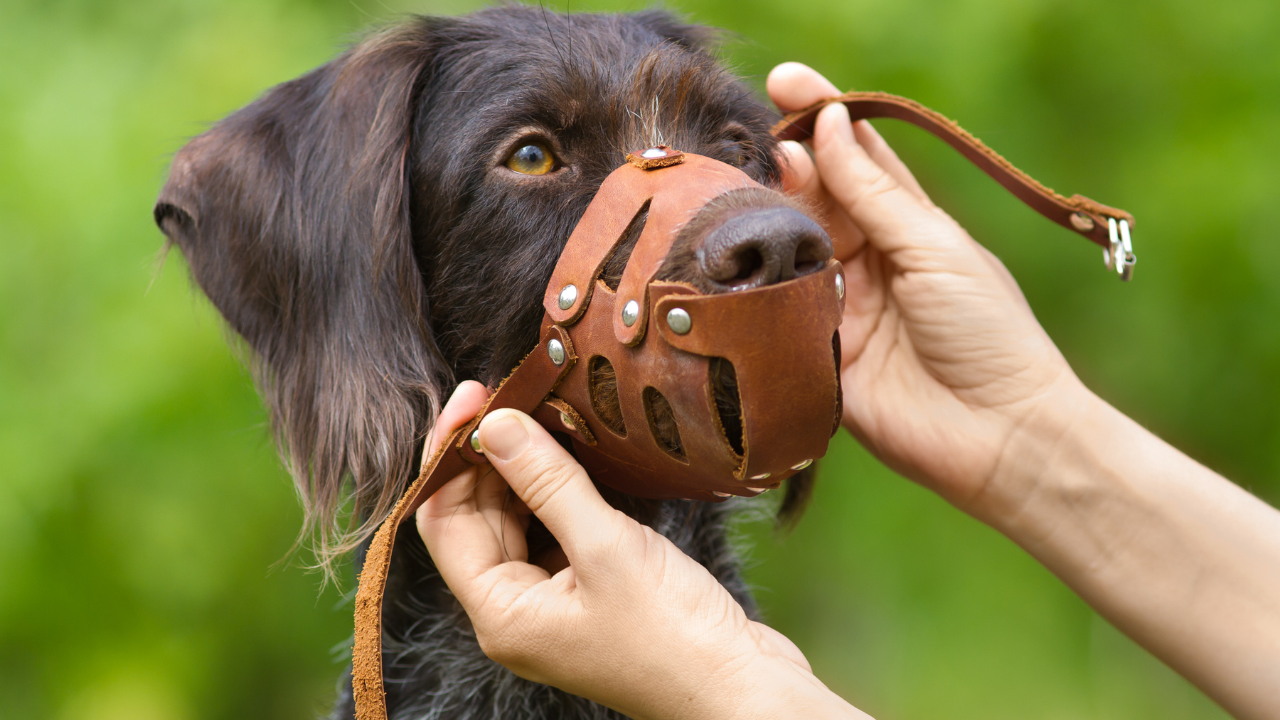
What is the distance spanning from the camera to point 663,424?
143 centimetres

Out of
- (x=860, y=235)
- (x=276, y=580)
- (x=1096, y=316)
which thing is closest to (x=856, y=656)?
(x=1096, y=316)

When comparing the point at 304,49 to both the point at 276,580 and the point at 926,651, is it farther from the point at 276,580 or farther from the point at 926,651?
the point at 926,651

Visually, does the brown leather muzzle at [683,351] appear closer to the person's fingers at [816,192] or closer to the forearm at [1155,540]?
the person's fingers at [816,192]

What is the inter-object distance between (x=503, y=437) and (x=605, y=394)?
185mm

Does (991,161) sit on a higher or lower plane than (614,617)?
higher

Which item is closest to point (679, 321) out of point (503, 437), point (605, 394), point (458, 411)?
point (605, 394)

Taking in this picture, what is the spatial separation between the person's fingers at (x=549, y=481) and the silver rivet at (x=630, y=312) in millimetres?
293

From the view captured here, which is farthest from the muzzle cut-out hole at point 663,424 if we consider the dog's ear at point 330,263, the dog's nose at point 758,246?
the dog's ear at point 330,263

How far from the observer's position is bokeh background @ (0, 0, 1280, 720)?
2.95m

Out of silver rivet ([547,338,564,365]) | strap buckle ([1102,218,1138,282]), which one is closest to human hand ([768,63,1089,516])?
strap buckle ([1102,218,1138,282])

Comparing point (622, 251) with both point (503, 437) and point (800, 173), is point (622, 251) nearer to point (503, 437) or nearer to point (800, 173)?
point (503, 437)

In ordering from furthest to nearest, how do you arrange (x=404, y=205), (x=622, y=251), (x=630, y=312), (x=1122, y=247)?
(x=1122, y=247) → (x=404, y=205) → (x=622, y=251) → (x=630, y=312)

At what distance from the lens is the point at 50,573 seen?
114 inches

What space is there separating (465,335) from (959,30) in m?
2.38
